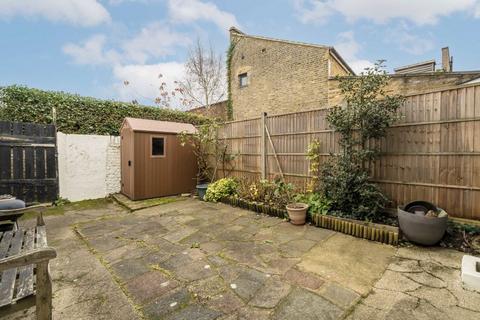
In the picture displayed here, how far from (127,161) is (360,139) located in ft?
20.7

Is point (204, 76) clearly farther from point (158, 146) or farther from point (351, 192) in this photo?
point (351, 192)

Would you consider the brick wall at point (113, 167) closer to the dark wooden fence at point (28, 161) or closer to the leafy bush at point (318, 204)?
the dark wooden fence at point (28, 161)

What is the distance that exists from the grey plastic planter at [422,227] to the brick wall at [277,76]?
22.5 feet

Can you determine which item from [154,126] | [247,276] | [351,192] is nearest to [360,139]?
[351,192]

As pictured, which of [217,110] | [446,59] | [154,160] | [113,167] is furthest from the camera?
[217,110]

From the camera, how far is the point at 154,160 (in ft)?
22.6

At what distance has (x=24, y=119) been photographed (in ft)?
20.0

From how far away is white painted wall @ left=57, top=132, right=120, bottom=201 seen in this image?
6.61 meters

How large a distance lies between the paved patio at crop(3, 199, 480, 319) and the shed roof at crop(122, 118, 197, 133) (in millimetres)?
3189

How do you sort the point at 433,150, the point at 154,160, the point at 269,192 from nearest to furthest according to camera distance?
the point at 433,150 < the point at 269,192 < the point at 154,160

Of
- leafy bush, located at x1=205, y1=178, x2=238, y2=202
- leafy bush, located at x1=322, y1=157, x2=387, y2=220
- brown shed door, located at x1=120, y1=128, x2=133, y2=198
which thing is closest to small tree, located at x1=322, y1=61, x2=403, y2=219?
leafy bush, located at x1=322, y1=157, x2=387, y2=220

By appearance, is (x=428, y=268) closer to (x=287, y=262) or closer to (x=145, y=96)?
(x=287, y=262)

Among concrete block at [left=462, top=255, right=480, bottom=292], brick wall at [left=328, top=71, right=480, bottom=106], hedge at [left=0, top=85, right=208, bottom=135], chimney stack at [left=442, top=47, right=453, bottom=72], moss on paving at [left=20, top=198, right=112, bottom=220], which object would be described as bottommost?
moss on paving at [left=20, top=198, right=112, bottom=220]

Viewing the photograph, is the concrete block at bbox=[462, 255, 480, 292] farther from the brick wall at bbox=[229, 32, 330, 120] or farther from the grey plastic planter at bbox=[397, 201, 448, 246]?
the brick wall at bbox=[229, 32, 330, 120]
